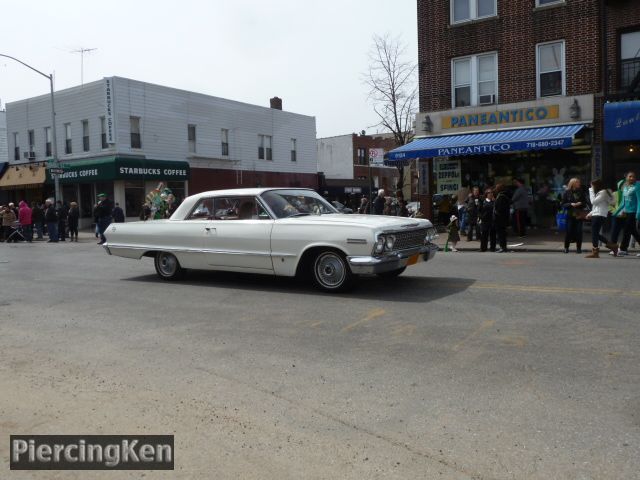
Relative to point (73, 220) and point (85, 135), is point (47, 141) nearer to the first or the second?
point (85, 135)

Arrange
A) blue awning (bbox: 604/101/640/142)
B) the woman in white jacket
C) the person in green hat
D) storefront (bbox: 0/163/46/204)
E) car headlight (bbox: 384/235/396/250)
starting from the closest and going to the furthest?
car headlight (bbox: 384/235/396/250) → the woman in white jacket → blue awning (bbox: 604/101/640/142) → the person in green hat → storefront (bbox: 0/163/46/204)

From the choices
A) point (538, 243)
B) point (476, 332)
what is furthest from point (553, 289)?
point (538, 243)

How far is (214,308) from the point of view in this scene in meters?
8.03

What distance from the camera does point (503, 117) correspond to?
19.5 m

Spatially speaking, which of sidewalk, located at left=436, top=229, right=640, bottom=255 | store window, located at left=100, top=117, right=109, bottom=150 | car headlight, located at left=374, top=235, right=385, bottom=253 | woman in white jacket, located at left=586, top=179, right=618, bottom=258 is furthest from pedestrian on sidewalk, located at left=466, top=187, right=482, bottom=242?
store window, located at left=100, top=117, right=109, bottom=150

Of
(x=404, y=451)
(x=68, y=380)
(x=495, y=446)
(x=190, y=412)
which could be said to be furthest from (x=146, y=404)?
(x=495, y=446)

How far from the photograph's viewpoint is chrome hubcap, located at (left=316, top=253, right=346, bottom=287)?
8.56m

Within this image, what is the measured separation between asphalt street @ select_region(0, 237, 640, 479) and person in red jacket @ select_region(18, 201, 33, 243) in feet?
57.8

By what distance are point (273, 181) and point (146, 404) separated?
3567 centimetres

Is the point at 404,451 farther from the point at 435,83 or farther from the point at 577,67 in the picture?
the point at 435,83

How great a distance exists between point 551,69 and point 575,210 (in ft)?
25.1

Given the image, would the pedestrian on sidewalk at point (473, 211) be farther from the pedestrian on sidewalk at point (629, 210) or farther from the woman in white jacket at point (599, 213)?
the pedestrian on sidewalk at point (629, 210)

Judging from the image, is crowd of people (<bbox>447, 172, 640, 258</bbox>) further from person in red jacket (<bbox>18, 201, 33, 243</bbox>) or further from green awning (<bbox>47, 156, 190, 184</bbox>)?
green awning (<bbox>47, 156, 190, 184</bbox>)

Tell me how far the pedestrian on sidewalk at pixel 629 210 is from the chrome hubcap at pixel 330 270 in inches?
291
